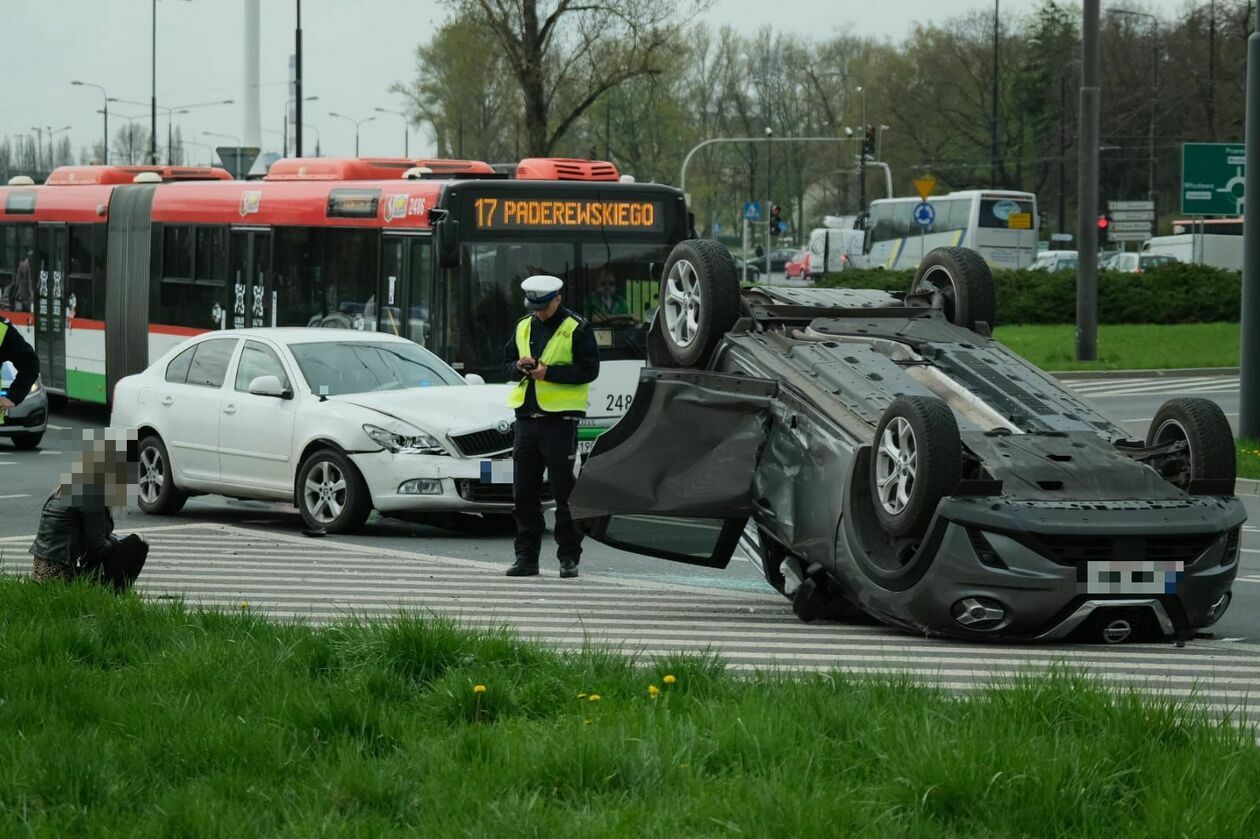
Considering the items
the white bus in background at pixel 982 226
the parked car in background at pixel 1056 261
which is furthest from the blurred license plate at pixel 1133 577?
the white bus in background at pixel 982 226

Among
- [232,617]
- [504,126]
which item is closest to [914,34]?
[504,126]

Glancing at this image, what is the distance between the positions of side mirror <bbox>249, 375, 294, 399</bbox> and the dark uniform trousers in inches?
139

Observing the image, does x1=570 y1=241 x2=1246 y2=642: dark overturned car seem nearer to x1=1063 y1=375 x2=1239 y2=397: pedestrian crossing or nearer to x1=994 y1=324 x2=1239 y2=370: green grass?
x1=1063 y1=375 x2=1239 y2=397: pedestrian crossing

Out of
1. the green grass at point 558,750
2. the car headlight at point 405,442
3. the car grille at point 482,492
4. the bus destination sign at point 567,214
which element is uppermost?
the bus destination sign at point 567,214

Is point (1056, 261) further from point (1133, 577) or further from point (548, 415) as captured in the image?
point (1133, 577)

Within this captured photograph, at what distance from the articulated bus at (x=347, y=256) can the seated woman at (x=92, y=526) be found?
707cm

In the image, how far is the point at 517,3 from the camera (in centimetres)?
4169

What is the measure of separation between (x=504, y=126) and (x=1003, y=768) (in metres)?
63.0

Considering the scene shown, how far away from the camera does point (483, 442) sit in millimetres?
13539

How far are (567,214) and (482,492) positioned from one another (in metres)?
5.26

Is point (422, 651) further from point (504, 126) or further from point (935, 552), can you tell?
point (504, 126)

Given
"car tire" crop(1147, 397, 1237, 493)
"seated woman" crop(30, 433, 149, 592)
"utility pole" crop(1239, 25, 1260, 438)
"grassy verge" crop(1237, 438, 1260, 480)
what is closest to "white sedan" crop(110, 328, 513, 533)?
"seated woman" crop(30, 433, 149, 592)

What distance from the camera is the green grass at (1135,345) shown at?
3200 cm

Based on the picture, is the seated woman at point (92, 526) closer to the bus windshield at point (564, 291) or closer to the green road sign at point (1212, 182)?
the bus windshield at point (564, 291)
